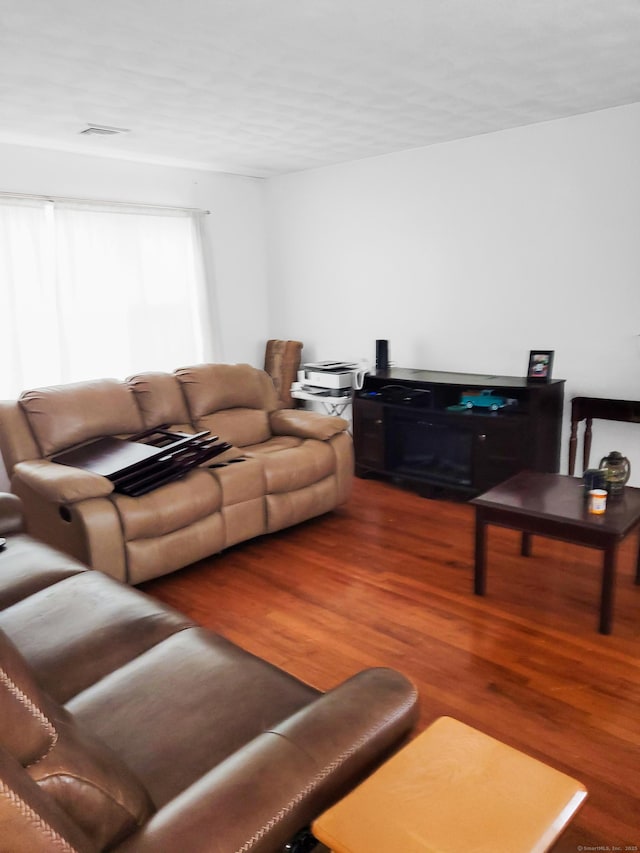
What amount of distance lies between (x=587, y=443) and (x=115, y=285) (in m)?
3.31

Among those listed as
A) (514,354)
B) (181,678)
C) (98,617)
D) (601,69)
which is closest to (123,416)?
(98,617)

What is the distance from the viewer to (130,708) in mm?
1523

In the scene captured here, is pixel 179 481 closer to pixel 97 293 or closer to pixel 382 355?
pixel 97 293

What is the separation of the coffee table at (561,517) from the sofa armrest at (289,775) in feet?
4.51

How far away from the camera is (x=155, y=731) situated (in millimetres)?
1444

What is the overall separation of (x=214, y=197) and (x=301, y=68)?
254 centimetres

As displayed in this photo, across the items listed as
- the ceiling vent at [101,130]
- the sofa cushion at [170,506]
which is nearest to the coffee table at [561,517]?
the sofa cushion at [170,506]

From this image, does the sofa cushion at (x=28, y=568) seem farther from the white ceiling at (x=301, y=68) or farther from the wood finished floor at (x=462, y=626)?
the white ceiling at (x=301, y=68)

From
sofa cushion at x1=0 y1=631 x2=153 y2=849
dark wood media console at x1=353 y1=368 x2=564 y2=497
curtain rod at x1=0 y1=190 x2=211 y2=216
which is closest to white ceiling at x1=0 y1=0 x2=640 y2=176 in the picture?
curtain rod at x1=0 y1=190 x2=211 y2=216

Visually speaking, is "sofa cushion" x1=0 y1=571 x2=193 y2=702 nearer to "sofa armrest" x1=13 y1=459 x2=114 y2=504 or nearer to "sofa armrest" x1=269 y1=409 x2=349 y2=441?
"sofa armrest" x1=13 y1=459 x2=114 y2=504

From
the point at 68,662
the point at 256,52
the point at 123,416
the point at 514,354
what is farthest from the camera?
the point at 514,354

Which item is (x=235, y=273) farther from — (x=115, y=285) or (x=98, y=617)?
(x=98, y=617)

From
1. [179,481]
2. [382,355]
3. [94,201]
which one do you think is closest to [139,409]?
[179,481]

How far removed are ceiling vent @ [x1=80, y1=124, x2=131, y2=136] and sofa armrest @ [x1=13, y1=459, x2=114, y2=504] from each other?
6.37 feet
